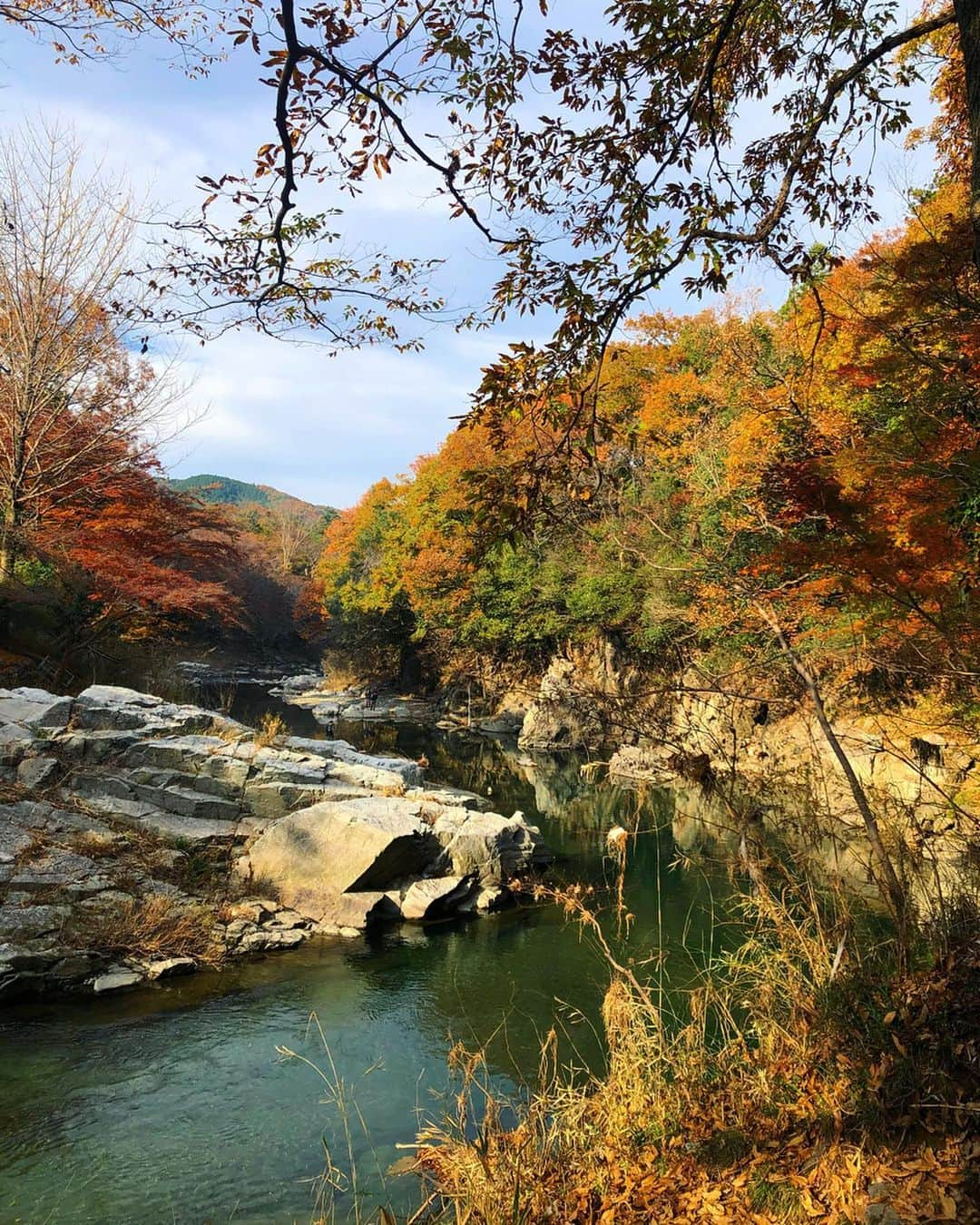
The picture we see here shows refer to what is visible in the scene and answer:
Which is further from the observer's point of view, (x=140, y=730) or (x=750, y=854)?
(x=140, y=730)

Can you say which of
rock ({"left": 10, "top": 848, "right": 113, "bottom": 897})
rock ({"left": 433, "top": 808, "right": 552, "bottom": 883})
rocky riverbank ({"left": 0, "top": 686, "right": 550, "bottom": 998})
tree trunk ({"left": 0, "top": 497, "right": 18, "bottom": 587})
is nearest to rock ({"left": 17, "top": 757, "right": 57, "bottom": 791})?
rocky riverbank ({"left": 0, "top": 686, "right": 550, "bottom": 998})

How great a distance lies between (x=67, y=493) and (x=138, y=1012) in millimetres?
10458

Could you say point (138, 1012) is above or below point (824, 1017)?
below

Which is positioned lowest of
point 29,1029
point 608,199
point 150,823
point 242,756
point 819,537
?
point 29,1029

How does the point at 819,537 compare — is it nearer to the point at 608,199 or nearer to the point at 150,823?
the point at 608,199

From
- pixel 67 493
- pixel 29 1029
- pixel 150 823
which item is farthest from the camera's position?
pixel 67 493

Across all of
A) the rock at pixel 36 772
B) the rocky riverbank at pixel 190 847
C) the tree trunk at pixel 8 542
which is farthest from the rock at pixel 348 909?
the tree trunk at pixel 8 542

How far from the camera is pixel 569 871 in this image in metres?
11.0

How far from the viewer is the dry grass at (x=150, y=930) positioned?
7.12 meters

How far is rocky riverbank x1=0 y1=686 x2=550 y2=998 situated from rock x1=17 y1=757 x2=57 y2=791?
0.02 m

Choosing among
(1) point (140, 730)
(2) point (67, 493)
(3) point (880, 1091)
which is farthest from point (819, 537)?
(2) point (67, 493)

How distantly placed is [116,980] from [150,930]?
2.23ft

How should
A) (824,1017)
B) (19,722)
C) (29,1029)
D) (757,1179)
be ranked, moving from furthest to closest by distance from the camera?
(19,722) < (29,1029) < (824,1017) < (757,1179)

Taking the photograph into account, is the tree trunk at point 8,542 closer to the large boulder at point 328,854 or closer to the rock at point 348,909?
the large boulder at point 328,854
